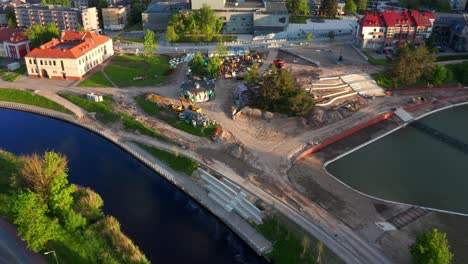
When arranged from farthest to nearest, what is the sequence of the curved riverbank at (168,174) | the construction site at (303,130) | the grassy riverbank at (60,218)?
the construction site at (303,130)
the curved riverbank at (168,174)
the grassy riverbank at (60,218)

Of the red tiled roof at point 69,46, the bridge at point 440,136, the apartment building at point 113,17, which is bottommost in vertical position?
the bridge at point 440,136

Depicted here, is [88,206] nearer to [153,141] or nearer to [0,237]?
[0,237]

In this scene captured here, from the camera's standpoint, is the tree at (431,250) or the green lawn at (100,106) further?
the green lawn at (100,106)

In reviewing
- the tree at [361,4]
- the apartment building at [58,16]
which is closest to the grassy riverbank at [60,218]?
the apartment building at [58,16]

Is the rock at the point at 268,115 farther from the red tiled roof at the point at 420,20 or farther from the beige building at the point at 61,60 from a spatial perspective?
the red tiled roof at the point at 420,20

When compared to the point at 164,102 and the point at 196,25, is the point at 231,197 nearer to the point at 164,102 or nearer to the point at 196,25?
the point at 164,102

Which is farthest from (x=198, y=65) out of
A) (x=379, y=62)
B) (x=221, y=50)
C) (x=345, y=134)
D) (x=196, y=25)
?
(x=379, y=62)
